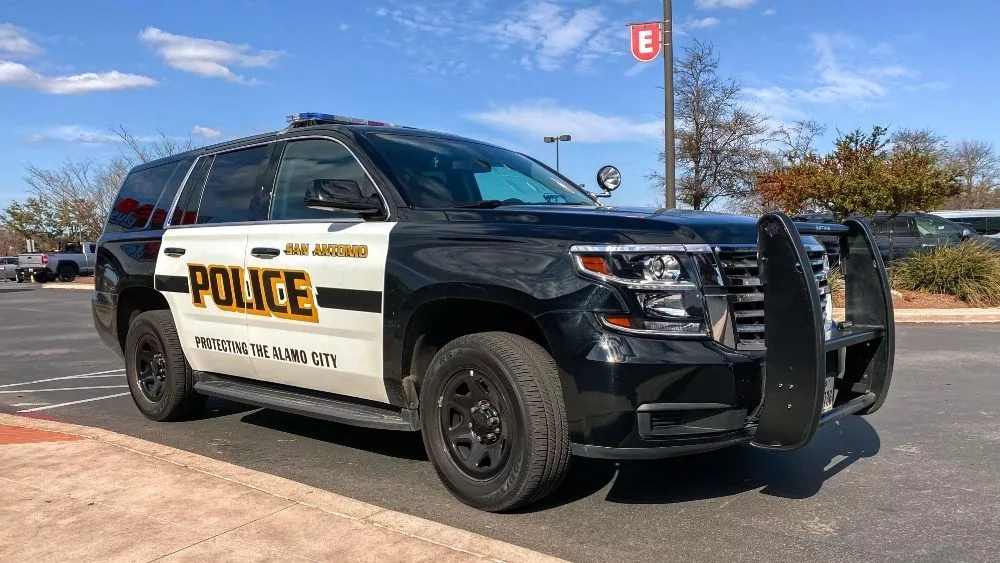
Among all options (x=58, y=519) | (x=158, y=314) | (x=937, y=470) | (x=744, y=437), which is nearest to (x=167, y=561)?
(x=58, y=519)

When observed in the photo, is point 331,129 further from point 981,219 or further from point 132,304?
point 981,219

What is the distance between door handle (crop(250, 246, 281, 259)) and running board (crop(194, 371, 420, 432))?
33.3 inches

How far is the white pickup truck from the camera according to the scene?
126ft

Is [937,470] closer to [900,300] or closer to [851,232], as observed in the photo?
[851,232]

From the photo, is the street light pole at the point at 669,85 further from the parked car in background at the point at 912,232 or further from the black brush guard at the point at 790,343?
the black brush guard at the point at 790,343

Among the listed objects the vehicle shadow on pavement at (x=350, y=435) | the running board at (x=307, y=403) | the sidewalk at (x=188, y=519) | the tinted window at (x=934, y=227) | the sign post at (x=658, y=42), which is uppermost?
the sign post at (x=658, y=42)

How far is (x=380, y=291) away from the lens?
4.16 m

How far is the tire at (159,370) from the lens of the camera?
222 inches

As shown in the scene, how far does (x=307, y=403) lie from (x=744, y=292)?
259 cm

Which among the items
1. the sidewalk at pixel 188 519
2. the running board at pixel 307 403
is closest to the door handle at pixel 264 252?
the running board at pixel 307 403

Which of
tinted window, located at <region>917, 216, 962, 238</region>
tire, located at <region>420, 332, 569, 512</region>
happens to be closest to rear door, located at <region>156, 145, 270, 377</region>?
tire, located at <region>420, 332, 569, 512</region>

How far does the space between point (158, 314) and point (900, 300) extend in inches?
509

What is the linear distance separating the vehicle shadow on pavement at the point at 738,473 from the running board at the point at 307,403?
1.22 meters

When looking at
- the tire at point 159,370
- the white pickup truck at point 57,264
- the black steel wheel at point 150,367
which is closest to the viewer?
the tire at point 159,370
